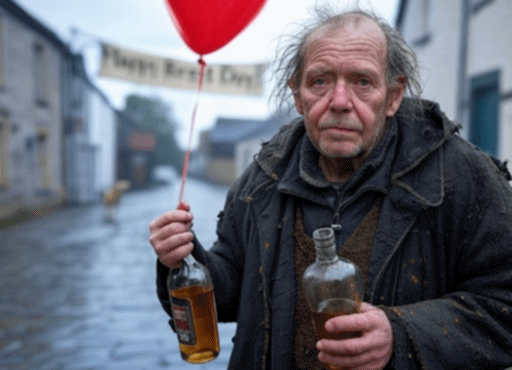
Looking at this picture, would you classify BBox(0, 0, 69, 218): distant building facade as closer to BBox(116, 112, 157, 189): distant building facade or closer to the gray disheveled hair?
the gray disheveled hair

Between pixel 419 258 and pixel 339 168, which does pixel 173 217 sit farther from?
pixel 419 258

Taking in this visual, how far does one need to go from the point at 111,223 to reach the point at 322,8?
43.5 ft

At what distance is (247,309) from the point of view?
71.4 inches

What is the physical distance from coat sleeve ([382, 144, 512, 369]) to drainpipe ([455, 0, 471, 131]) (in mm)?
7769

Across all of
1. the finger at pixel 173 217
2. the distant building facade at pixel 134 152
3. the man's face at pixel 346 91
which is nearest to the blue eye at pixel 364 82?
the man's face at pixel 346 91

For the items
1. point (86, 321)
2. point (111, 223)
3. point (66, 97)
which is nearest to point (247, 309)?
point (86, 321)

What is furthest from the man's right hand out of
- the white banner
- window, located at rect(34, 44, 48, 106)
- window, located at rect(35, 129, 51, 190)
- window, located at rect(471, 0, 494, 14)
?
window, located at rect(35, 129, 51, 190)

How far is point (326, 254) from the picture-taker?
4.33 ft

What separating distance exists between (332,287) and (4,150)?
14933mm

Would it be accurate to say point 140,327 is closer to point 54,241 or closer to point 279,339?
point 279,339

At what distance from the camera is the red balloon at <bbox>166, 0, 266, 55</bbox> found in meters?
1.66

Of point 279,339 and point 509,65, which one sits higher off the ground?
point 509,65

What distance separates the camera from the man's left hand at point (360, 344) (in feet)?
4.19

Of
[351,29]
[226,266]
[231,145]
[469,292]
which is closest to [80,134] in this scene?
[226,266]
